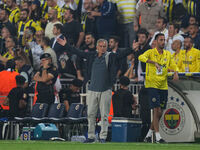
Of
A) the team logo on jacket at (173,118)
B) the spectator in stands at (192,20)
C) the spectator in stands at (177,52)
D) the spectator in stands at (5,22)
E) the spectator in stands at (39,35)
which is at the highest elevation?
the spectator in stands at (5,22)

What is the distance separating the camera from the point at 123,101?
15.8 m

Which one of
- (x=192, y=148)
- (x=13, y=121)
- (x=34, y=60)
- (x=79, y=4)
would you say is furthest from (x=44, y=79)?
(x=192, y=148)

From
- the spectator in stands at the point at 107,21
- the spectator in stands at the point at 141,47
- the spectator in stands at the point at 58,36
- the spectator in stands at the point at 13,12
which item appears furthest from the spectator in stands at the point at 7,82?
the spectator in stands at the point at 13,12

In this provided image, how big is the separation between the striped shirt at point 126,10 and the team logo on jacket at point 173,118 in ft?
17.3

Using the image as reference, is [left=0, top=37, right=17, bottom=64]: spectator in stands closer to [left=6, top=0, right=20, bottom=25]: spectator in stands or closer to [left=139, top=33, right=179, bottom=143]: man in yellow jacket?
[left=6, top=0, right=20, bottom=25]: spectator in stands

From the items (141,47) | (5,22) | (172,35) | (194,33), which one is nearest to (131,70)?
(141,47)

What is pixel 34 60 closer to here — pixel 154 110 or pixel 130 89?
pixel 130 89

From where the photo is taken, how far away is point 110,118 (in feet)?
53.1

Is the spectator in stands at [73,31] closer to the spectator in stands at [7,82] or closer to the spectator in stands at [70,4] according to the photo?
the spectator in stands at [70,4]

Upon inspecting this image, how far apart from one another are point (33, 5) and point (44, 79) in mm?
5491

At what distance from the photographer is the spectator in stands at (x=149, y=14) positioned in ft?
62.8

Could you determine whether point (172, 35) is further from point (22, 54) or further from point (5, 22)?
point (5, 22)

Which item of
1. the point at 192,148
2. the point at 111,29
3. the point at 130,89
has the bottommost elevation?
the point at 192,148

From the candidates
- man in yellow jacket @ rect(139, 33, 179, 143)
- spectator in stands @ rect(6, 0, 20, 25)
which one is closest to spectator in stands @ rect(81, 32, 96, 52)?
spectator in stands @ rect(6, 0, 20, 25)
